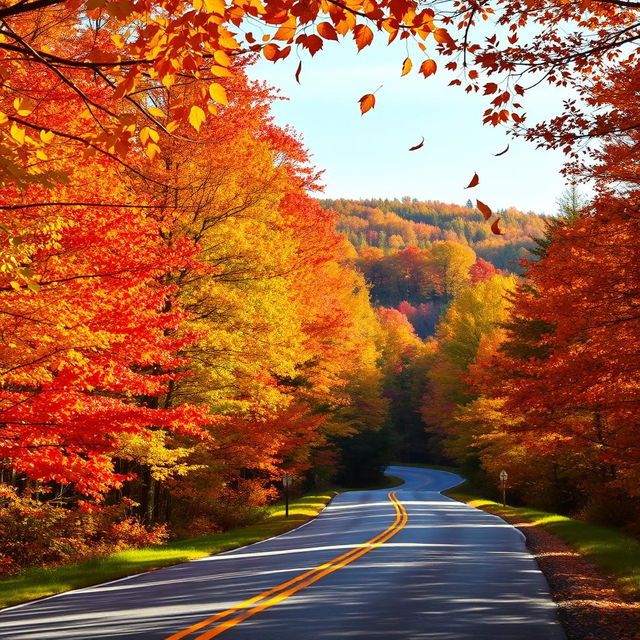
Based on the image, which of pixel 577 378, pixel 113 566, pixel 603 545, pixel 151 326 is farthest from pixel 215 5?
pixel 603 545

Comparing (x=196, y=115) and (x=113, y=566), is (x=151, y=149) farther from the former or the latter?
(x=113, y=566)

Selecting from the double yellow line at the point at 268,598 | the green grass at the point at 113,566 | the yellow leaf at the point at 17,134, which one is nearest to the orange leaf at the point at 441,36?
the yellow leaf at the point at 17,134

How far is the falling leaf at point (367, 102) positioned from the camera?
16.0 feet

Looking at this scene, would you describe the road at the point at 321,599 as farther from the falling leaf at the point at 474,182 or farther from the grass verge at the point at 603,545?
the falling leaf at the point at 474,182

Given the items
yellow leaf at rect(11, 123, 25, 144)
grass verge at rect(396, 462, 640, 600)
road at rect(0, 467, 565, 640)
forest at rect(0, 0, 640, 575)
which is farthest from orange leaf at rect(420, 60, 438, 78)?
grass verge at rect(396, 462, 640, 600)

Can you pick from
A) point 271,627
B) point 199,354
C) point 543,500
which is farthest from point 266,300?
point 543,500

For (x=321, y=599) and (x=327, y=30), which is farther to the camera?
(x=321, y=599)

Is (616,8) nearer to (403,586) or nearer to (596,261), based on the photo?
(596,261)

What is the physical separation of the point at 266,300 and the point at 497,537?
29.2ft

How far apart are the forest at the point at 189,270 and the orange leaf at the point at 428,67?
→ 4.8 inches

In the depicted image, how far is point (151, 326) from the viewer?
1243 cm

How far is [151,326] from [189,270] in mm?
6506

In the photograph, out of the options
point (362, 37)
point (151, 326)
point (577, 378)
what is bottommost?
point (577, 378)

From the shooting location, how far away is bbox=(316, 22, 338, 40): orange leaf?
4.48 m
